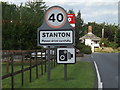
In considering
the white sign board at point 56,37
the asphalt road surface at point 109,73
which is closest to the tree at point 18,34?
the asphalt road surface at point 109,73

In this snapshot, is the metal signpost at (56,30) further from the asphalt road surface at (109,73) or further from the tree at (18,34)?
the tree at (18,34)

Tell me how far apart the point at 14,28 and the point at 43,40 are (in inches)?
619

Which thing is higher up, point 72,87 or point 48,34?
point 48,34

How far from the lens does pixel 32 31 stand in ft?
99.6

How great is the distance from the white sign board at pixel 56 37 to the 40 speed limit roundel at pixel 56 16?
1.38 ft

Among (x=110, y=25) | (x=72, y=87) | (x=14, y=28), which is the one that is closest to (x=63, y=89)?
(x=72, y=87)

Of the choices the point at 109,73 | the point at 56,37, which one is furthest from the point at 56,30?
the point at 109,73

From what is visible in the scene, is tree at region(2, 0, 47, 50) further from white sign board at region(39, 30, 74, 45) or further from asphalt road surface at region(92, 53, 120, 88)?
white sign board at region(39, 30, 74, 45)

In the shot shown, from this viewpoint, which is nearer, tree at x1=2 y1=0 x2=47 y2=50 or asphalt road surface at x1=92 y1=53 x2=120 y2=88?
asphalt road surface at x1=92 y1=53 x2=120 y2=88

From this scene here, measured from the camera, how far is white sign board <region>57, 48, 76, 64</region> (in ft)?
45.1

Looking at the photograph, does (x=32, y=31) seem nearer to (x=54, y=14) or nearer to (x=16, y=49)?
(x=16, y=49)

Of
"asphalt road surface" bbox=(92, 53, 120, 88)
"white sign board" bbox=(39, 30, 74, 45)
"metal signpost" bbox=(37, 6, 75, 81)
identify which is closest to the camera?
"asphalt road surface" bbox=(92, 53, 120, 88)

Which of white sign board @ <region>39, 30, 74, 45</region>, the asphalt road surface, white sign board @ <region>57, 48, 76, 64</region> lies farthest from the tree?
white sign board @ <region>57, 48, 76, 64</region>

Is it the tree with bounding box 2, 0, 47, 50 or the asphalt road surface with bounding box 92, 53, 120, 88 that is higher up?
the tree with bounding box 2, 0, 47, 50
